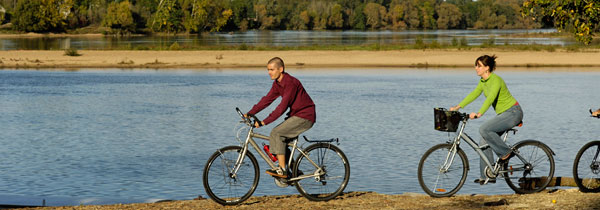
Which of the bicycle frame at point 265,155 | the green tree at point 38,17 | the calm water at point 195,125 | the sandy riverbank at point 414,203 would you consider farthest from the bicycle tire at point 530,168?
the green tree at point 38,17

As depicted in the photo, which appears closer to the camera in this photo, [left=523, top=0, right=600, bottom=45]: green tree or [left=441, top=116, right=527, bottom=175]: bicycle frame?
[left=441, top=116, right=527, bottom=175]: bicycle frame

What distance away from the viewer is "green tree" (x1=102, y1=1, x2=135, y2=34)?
528 feet

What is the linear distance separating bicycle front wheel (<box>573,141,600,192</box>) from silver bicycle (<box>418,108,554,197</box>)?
305 millimetres

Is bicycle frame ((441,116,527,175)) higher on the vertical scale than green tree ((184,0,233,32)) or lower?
higher

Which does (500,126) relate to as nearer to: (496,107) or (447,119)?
(496,107)

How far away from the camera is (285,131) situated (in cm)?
880

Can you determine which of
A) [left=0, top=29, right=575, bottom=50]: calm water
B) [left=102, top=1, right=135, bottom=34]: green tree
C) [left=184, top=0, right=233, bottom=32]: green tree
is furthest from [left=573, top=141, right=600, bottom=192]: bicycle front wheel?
[left=102, top=1, right=135, bottom=34]: green tree

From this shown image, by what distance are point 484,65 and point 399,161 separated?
5198 mm

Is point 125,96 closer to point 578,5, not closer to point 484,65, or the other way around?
point 578,5

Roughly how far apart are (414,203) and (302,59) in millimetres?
44060

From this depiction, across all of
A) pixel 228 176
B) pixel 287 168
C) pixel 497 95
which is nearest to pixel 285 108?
pixel 287 168

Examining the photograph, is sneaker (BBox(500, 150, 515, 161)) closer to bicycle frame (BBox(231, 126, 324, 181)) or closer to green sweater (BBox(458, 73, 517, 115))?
green sweater (BBox(458, 73, 517, 115))

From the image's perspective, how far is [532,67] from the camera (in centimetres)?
4694

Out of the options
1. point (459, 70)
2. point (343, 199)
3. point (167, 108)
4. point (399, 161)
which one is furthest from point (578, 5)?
point (459, 70)
